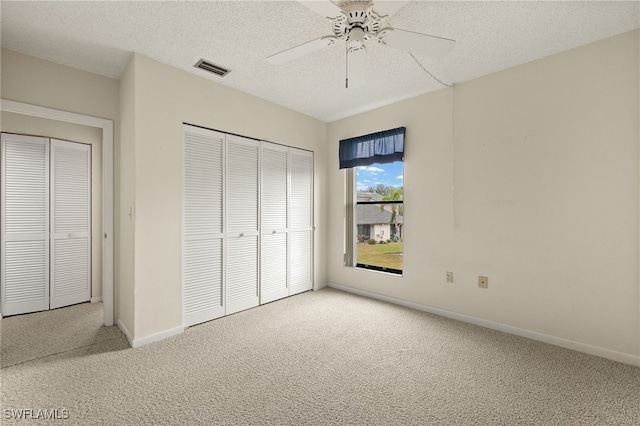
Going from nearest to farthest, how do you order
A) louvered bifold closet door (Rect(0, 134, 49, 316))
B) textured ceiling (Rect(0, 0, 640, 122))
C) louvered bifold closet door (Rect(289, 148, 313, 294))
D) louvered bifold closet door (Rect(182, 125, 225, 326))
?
1. textured ceiling (Rect(0, 0, 640, 122))
2. louvered bifold closet door (Rect(182, 125, 225, 326))
3. louvered bifold closet door (Rect(0, 134, 49, 316))
4. louvered bifold closet door (Rect(289, 148, 313, 294))

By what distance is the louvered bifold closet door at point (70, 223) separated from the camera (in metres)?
3.42

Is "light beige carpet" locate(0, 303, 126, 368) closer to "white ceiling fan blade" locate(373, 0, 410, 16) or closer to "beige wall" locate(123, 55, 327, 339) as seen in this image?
"beige wall" locate(123, 55, 327, 339)

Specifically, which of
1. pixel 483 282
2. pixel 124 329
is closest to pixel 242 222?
pixel 124 329

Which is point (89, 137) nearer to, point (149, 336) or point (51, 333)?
point (51, 333)

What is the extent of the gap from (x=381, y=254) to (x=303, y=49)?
2773 millimetres

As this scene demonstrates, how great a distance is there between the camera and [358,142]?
391 centimetres

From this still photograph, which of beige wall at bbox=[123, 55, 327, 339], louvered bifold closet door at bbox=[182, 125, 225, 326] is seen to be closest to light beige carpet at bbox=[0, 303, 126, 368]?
beige wall at bbox=[123, 55, 327, 339]

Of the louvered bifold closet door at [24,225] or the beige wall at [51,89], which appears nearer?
the beige wall at [51,89]

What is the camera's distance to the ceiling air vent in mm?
2635

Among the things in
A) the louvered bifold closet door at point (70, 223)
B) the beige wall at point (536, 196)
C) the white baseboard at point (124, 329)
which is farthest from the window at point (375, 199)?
the louvered bifold closet door at point (70, 223)

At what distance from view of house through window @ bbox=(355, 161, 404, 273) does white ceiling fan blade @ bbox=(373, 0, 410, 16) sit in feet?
7.35

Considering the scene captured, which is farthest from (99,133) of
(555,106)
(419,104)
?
(555,106)

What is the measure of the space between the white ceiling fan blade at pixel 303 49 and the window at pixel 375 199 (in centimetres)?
186

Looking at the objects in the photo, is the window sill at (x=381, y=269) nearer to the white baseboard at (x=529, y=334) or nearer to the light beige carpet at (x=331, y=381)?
the white baseboard at (x=529, y=334)
